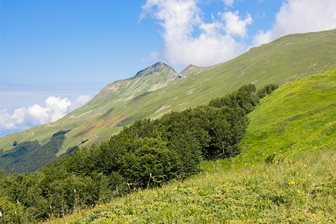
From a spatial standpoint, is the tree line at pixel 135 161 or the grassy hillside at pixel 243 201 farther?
the tree line at pixel 135 161

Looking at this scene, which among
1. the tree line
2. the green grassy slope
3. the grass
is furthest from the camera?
the tree line

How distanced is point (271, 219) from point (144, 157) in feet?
227

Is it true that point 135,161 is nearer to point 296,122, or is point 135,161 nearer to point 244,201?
point 296,122

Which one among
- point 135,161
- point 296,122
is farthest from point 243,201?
point 296,122

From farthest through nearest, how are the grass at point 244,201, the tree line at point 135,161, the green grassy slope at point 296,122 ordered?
the tree line at point 135,161 < the green grassy slope at point 296,122 < the grass at point 244,201

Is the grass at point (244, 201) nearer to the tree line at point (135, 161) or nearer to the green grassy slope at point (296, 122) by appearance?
the green grassy slope at point (296, 122)

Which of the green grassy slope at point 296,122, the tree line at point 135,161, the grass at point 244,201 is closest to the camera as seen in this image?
the grass at point 244,201

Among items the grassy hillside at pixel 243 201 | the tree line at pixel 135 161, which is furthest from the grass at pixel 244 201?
the tree line at pixel 135 161

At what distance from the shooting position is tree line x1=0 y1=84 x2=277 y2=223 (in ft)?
250

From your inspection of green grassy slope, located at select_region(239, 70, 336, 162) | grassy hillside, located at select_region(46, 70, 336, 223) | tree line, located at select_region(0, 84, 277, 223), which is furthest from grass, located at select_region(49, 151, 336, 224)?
tree line, located at select_region(0, 84, 277, 223)

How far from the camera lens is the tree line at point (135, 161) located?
250 feet

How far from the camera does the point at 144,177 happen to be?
7844 cm

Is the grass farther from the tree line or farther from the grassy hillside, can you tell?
the tree line

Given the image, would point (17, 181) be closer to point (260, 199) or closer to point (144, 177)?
point (144, 177)
